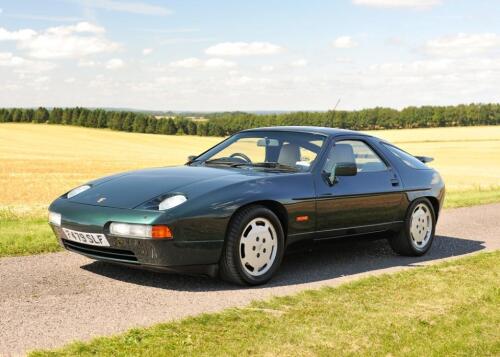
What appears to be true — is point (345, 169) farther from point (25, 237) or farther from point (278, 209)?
point (25, 237)

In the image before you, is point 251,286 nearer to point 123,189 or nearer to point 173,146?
point 123,189

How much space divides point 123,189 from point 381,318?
2.60 meters

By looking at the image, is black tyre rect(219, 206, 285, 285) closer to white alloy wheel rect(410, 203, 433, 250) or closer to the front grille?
the front grille

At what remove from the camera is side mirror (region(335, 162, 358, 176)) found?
7.02 meters

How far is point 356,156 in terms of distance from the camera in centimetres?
768

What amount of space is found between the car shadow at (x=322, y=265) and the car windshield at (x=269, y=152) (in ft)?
2.86

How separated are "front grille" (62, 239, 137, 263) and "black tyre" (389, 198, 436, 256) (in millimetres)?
3393

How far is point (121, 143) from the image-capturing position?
233 ft

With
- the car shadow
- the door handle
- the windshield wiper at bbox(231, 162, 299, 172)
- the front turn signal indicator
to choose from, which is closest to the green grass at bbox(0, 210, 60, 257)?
the car shadow

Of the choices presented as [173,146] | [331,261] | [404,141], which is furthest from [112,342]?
[404,141]

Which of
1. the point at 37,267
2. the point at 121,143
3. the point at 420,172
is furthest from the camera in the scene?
the point at 121,143

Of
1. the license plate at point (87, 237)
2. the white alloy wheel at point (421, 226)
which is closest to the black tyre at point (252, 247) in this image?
the license plate at point (87, 237)

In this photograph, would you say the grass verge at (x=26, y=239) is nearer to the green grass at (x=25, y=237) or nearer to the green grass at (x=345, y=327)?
the green grass at (x=25, y=237)

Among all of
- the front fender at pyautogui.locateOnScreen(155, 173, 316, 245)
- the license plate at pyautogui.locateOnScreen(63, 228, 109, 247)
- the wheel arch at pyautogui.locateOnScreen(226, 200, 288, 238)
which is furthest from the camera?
the wheel arch at pyautogui.locateOnScreen(226, 200, 288, 238)
